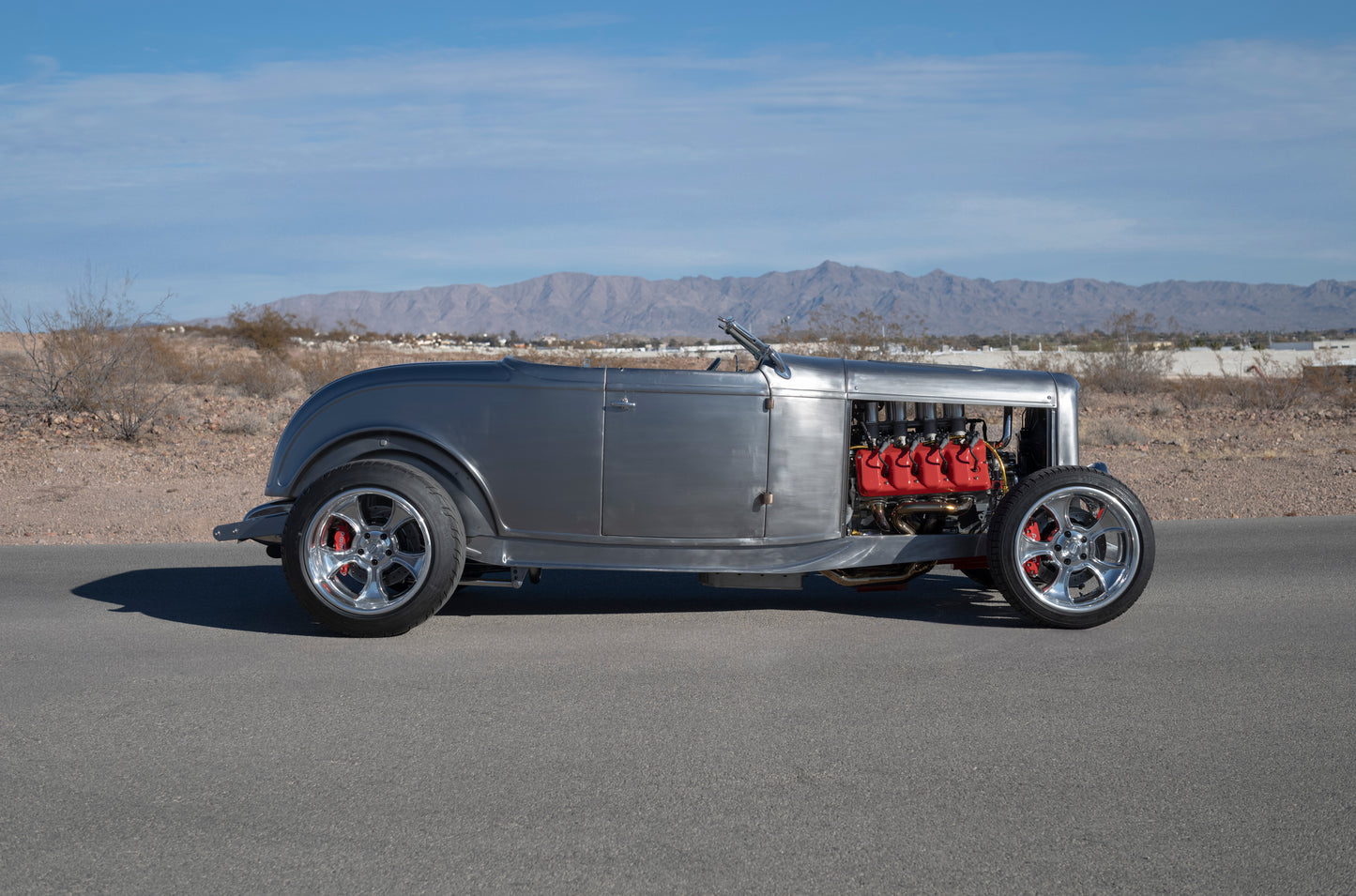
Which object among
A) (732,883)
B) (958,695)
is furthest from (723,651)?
(732,883)

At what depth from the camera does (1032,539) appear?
5.99 meters

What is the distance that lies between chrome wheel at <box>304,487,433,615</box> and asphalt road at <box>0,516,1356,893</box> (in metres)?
0.26

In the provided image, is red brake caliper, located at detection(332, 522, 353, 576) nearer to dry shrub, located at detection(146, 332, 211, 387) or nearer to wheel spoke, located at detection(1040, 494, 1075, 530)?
wheel spoke, located at detection(1040, 494, 1075, 530)

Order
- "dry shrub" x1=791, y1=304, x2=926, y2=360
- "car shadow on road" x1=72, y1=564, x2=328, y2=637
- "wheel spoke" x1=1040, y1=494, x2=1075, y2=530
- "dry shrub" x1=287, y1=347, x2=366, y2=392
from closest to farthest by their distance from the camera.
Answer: "wheel spoke" x1=1040, y1=494, x2=1075, y2=530
"car shadow on road" x1=72, y1=564, x2=328, y2=637
"dry shrub" x1=287, y1=347, x2=366, y2=392
"dry shrub" x1=791, y1=304, x2=926, y2=360

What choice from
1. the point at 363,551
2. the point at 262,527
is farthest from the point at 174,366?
the point at 363,551

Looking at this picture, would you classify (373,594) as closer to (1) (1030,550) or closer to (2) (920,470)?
(2) (920,470)

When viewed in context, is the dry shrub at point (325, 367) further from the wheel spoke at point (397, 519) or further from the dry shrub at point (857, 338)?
the wheel spoke at point (397, 519)

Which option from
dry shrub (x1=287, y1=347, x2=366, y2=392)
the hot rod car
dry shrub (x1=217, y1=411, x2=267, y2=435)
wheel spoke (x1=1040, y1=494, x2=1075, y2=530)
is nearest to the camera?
the hot rod car

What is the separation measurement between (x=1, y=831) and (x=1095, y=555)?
17.1 feet

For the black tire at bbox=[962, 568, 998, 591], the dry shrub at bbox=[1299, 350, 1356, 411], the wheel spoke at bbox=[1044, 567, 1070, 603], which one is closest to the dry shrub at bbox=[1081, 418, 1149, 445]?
the dry shrub at bbox=[1299, 350, 1356, 411]

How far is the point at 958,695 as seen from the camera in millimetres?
4719

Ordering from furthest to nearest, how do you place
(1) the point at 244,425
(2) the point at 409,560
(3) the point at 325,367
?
(3) the point at 325,367 → (1) the point at 244,425 → (2) the point at 409,560

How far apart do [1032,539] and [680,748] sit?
9.21ft

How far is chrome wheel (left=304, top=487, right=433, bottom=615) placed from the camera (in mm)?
5590
